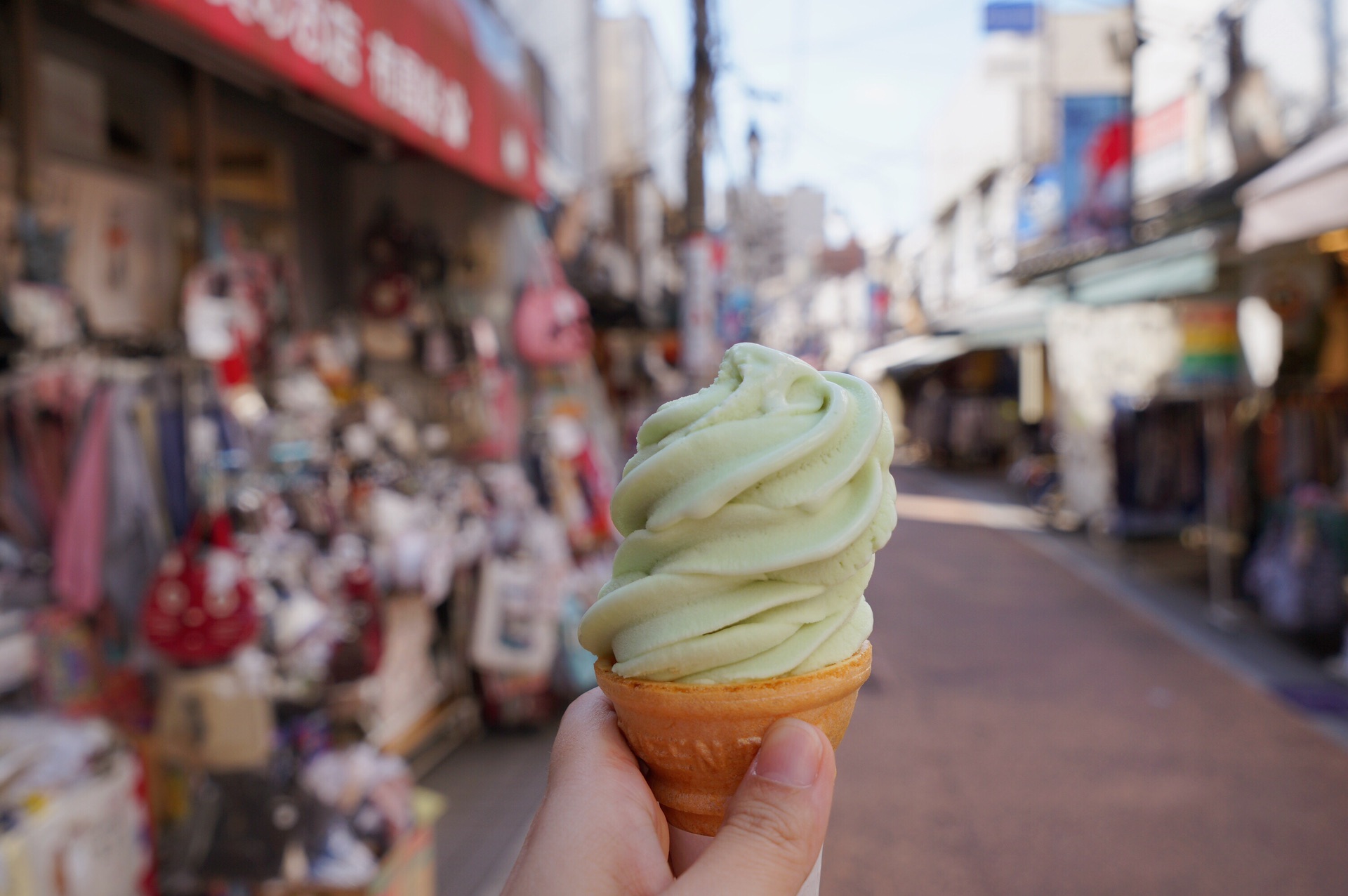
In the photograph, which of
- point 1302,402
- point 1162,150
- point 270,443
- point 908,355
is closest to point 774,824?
point 270,443

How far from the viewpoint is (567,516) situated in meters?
5.83

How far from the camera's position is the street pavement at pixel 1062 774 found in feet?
13.4

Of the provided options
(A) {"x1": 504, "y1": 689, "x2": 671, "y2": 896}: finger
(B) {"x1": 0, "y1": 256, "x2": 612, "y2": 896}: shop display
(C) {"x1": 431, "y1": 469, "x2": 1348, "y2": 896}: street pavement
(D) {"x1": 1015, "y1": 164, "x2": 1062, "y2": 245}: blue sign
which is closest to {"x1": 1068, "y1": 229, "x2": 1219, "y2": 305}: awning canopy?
(C) {"x1": 431, "y1": 469, "x2": 1348, "y2": 896}: street pavement

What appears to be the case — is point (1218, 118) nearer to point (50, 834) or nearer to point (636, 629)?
point (636, 629)

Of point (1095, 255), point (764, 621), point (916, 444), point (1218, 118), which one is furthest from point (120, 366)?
point (916, 444)

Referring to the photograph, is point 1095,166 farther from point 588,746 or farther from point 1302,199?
point 588,746

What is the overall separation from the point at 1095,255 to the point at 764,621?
1060 centimetres

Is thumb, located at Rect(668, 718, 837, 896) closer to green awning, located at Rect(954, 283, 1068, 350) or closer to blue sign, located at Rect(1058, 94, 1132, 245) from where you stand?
green awning, located at Rect(954, 283, 1068, 350)

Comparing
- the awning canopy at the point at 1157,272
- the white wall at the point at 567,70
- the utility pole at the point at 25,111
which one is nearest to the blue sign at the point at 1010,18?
the awning canopy at the point at 1157,272

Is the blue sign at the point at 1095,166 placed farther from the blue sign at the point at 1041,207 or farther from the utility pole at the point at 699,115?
the utility pole at the point at 699,115

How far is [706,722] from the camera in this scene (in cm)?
150

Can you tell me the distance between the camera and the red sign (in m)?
2.79

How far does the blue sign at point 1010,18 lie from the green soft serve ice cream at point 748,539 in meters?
9.08

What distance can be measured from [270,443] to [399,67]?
1.97 m
